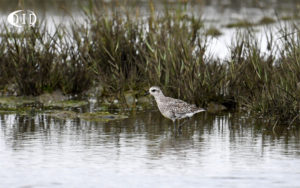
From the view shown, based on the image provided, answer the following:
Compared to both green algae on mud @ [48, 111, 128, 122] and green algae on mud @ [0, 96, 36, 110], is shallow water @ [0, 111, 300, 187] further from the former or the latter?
green algae on mud @ [0, 96, 36, 110]

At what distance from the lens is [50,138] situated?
11039 mm

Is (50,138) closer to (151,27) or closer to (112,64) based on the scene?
(112,64)

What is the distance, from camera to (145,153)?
981cm

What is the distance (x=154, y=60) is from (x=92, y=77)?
2185 millimetres

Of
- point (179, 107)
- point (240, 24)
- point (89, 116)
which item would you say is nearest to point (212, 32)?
point (240, 24)

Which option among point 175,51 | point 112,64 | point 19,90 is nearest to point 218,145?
point 175,51

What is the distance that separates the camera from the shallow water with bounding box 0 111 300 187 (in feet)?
27.2

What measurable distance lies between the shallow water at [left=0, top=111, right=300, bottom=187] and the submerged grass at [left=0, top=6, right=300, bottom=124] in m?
0.98

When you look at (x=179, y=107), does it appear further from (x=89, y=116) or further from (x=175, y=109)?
(x=89, y=116)

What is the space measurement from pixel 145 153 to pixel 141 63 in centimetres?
639

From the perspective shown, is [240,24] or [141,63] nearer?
[141,63]

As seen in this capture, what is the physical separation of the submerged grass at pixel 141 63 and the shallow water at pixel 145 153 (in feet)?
3.22

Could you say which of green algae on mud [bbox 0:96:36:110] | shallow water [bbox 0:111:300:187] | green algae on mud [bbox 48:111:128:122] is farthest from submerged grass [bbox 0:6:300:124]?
green algae on mud [bbox 48:111:128:122]

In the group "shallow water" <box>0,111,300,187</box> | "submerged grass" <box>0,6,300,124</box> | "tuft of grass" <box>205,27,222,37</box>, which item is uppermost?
"tuft of grass" <box>205,27,222,37</box>
